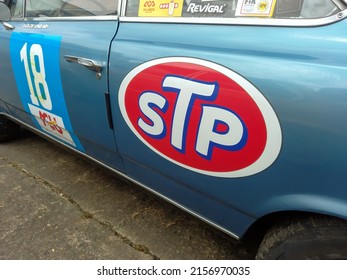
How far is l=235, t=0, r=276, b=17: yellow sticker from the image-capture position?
3.58 feet

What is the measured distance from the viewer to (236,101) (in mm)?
1069

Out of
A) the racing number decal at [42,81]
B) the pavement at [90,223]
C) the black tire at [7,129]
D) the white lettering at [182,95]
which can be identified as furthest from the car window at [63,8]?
the black tire at [7,129]

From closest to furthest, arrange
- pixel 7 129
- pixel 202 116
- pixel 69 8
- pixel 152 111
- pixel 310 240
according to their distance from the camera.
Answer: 1. pixel 310 240
2. pixel 202 116
3. pixel 152 111
4. pixel 69 8
5. pixel 7 129

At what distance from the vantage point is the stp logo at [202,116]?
105 centimetres

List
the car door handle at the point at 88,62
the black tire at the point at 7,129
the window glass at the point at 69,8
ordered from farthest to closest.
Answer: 1. the black tire at the point at 7,129
2. the window glass at the point at 69,8
3. the car door handle at the point at 88,62

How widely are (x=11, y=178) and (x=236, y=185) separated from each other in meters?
2.02

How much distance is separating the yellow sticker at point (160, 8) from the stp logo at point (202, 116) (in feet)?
0.81

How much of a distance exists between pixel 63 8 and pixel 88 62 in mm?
624

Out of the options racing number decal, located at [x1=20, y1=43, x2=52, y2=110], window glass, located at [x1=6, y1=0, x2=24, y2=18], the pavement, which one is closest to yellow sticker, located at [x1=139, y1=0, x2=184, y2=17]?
racing number decal, located at [x1=20, y1=43, x2=52, y2=110]

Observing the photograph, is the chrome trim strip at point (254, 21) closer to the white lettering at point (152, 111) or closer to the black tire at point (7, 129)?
the white lettering at point (152, 111)

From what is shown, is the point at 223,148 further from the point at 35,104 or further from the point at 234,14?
the point at 35,104

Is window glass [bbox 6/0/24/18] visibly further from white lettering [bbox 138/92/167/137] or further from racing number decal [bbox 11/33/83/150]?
white lettering [bbox 138/92/167/137]

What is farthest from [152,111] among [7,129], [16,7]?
[7,129]

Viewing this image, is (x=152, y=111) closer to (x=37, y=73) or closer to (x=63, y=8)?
(x=37, y=73)
